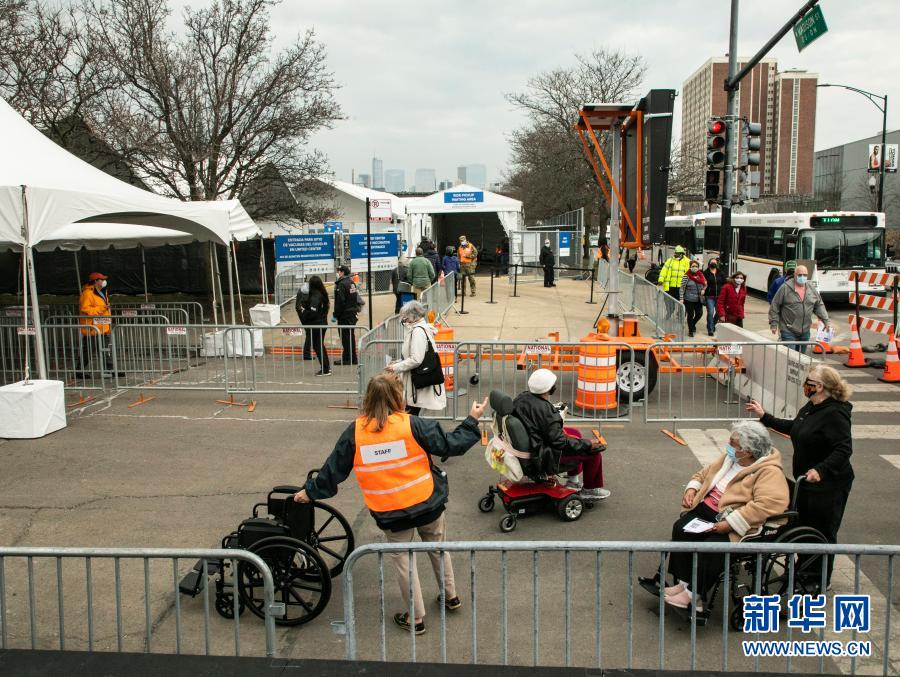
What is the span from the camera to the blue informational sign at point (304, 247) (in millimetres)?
18328

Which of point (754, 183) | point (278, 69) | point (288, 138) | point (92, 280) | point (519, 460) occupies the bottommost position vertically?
point (519, 460)

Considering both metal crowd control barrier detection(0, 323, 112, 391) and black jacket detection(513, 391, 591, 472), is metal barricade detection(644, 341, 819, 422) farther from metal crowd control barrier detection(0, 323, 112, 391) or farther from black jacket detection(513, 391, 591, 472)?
metal crowd control barrier detection(0, 323, 112, 391)

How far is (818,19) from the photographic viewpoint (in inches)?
489

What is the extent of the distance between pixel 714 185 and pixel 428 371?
9994 mm

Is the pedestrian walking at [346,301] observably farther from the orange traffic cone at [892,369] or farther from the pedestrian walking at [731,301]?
the orange traffic cone at [892,369]

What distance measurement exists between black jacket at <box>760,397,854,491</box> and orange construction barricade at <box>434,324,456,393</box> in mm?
4856

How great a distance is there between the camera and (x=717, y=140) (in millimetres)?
15156

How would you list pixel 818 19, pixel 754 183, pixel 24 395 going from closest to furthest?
pixel 24 395 < pixel 818 19 < pixel 754 183

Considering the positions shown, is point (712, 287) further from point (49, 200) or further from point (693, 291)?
point (49, 200)

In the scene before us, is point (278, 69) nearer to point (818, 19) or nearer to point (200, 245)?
point (200, 245)

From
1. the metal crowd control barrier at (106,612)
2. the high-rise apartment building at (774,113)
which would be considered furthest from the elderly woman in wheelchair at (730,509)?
A: the high-rise apartment building at (774,113)

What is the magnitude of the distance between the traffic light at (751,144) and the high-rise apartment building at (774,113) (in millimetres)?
72427

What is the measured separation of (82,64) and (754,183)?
696 inches

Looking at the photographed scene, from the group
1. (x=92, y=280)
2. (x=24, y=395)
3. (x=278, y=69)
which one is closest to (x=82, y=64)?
(x=278, y=69)
